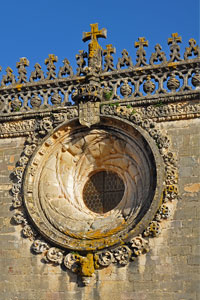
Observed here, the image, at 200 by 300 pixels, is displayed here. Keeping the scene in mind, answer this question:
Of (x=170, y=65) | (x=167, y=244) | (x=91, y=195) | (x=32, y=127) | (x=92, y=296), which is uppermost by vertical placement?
(x=170, y=65)

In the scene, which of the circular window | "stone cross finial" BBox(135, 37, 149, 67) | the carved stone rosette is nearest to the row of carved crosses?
"stone cross finial" BBox(135, 37, 149, 67)

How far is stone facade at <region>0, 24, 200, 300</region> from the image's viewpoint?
14.5 meters

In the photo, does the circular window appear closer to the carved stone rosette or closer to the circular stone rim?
the carved stone rosette

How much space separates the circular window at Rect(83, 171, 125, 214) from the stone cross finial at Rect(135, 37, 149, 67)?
109 inches

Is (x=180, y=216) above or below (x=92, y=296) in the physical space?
above

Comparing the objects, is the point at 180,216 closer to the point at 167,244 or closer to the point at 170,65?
the point at 167,244

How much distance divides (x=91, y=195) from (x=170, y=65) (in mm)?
3623

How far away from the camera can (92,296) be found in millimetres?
14625

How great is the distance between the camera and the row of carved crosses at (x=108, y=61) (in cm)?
1600

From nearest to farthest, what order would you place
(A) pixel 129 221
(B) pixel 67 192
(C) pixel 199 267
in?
1. (C) pixel 199 267
2. (A) pixel 129 221
3. (B) pixel 67 192

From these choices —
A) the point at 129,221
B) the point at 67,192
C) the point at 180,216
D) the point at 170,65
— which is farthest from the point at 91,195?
the point at 170,65

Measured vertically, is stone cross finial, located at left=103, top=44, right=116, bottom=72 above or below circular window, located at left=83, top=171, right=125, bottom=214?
above

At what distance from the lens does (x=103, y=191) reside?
16.1 metres

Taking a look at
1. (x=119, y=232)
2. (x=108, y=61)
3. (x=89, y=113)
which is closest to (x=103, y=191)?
(x=119, y=232)
